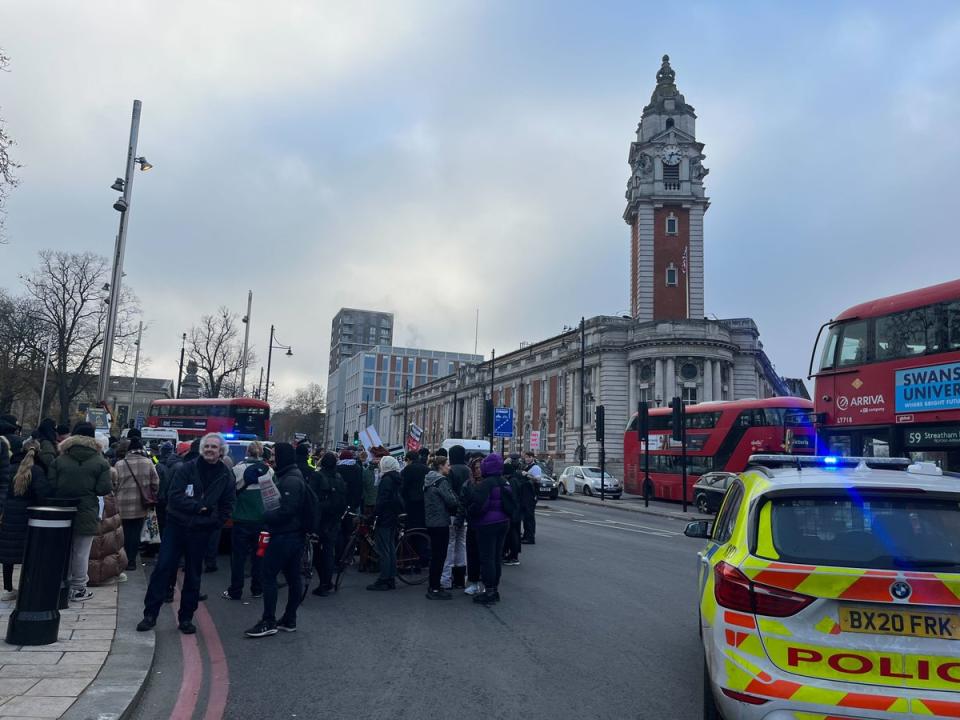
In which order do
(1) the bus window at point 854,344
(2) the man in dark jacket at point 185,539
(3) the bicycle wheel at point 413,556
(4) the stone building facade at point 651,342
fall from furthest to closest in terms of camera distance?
(4) the stone building facade at point 651,342
(1) the bus window at point 854,344
(3) the bicycle wheel at point 413,556
(2) the man in dark jacket at point 185,539

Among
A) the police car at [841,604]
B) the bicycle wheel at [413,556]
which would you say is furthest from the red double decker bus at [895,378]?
the police car at [841,604]

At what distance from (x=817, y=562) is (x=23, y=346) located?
5314cm

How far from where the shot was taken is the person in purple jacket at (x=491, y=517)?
833 cm

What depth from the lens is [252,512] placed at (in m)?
8.66

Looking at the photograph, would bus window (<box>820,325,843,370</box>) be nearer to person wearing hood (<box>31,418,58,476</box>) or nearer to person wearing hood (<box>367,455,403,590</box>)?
person wearing hood (<box>367,455,403,590</box>)

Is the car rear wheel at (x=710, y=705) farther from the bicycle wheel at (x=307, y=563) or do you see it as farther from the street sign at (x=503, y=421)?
the street sign at (x=503, y=421)

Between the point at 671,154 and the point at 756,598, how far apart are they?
2347 inches

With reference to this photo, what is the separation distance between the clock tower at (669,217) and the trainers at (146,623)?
5357 centimetres

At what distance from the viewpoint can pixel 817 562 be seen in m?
3.53

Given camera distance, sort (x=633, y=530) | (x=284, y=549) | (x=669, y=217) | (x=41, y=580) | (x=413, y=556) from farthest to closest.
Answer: (x=669, y=217) < (x=633, y=530) < (x=413, y=556) < (x=284, y=549) < (x=41, y=580)

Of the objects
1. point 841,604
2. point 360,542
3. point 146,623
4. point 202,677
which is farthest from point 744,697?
point 360,542

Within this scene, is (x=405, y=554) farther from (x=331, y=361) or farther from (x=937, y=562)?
(x=331, y=361)

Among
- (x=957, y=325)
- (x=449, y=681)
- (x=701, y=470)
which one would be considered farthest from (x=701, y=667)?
(x=701, y=470)

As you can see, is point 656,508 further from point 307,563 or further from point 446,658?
point 446,658
